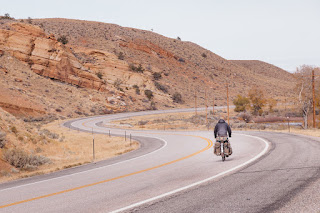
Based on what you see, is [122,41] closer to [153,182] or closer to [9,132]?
[9,132]

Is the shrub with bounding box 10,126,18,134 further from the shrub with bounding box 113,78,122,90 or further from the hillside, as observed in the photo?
the shrub with bounding box 113,78,122,90

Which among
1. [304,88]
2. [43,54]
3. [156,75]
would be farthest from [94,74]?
[304,88]

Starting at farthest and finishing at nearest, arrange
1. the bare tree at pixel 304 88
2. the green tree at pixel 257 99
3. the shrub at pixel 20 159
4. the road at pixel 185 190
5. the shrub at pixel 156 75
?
1. the shrub at pixel 156 75
2. the green tree at pixel 257 99
3. the bare tree at pixel 304 88
4. the shrub at pixel 20 159
5. the road at pixel 185 190

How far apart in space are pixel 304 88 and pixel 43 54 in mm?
53348

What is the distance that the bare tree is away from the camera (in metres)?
43.7

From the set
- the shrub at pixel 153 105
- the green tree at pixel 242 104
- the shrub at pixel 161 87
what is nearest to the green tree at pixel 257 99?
the green tree at pixel 242 104

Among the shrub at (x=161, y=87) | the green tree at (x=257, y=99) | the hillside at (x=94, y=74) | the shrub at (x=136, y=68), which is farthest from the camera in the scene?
the shrub at (x=161, y=87)

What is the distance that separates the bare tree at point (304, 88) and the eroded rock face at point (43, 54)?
143 feet

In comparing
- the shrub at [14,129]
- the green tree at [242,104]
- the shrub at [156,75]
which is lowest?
the shrub at [14,129]

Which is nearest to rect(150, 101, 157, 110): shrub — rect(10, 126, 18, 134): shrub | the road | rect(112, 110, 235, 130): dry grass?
rect(112, 110, 235, 130): dry grass

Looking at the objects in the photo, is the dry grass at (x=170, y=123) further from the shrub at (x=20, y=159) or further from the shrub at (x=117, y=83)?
the shrub at (x=20, y=159)

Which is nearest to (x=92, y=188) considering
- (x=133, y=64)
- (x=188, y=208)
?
(x=188, y=208)

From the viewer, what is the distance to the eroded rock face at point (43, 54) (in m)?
65.8

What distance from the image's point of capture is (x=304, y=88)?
1746 inches
